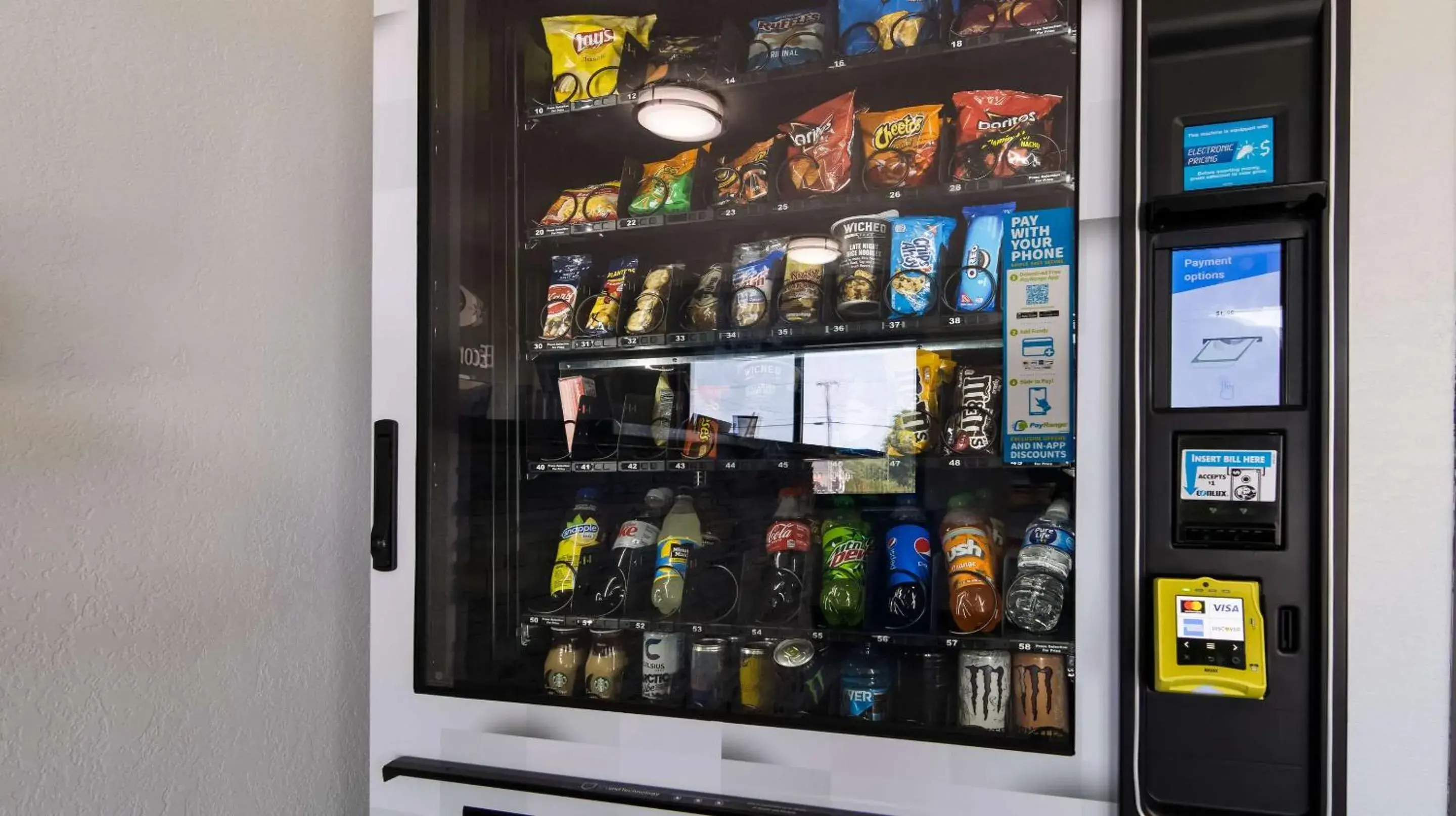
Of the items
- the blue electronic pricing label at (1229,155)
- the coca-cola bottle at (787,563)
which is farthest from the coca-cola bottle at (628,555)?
the blue electronic pricing label at (1229,155)

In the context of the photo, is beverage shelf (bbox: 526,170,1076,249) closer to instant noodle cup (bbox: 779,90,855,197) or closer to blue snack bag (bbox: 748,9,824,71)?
instant noodle cup (bbox: 779,90,855,197)

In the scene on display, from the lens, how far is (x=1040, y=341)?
1.21m

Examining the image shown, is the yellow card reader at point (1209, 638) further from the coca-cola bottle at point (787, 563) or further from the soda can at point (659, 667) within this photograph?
the soda can at point (659, 667)

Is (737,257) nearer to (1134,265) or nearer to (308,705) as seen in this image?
(1134,265)

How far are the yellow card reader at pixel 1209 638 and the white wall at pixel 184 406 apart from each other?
54.7 inches

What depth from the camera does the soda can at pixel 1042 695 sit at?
125 cm

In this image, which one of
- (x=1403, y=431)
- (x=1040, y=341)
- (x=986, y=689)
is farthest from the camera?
(x=986, y=689)

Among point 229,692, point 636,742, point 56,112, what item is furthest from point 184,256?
point 636,742

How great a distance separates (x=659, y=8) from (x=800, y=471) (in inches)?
34.4

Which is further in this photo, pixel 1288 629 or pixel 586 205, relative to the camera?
pixel 586 205

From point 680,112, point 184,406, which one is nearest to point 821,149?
point 680,112

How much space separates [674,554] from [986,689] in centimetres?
57

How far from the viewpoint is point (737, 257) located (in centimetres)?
168

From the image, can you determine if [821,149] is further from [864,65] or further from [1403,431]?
[1403,431]
